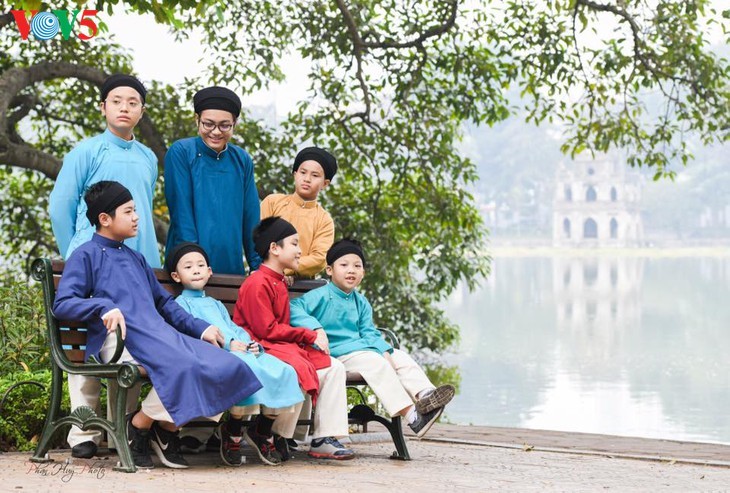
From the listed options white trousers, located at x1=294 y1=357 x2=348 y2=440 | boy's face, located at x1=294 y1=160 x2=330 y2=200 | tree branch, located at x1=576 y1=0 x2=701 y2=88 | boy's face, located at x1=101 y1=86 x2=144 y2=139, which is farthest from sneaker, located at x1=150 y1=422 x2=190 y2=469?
tree branch, located at x1=576 y1=0 x2=701 y2=88

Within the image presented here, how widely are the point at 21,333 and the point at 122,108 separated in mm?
2326

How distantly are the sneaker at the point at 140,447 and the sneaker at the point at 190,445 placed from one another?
0.58 meters

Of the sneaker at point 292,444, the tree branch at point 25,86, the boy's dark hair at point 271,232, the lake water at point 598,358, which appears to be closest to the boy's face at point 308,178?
the boy's dark hair at point 271,232

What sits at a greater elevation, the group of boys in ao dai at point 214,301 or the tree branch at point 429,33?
the tree branch at point 429,33

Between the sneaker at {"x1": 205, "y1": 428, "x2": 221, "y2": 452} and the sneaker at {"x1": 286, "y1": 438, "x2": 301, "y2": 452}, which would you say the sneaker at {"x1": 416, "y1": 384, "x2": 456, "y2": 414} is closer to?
the sneaker at {"x1": 286, "y1": 438, "x2": 301, "y2": 452}

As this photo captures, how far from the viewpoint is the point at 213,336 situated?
462 cm

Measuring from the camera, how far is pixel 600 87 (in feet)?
39.0

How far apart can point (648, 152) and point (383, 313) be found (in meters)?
3.19

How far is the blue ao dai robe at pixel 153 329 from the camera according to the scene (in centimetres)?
435

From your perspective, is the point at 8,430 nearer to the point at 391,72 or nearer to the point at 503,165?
the point at 391,72

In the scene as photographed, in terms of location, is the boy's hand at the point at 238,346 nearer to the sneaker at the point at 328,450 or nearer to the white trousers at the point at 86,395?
the white trousers at the point at 86,395

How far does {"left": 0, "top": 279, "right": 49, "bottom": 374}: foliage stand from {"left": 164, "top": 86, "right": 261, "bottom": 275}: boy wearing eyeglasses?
1.57 meters

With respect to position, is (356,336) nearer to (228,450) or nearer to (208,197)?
(228,450)
